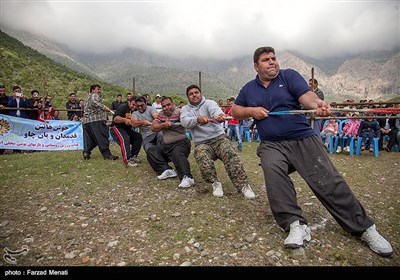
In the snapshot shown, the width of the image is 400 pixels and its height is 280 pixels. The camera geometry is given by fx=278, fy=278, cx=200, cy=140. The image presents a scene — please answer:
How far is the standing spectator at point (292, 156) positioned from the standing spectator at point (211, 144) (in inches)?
48.0

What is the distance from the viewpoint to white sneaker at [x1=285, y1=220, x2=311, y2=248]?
3053 millimetres

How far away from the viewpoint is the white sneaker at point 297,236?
305 centimetres

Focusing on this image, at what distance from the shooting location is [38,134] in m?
10.9

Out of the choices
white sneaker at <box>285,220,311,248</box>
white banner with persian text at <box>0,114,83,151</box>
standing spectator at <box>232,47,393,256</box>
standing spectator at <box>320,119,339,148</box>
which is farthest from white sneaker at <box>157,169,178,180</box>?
standing spectator at <box>320,119,339,148</box>

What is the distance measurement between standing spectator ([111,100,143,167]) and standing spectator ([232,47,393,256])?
4637mm

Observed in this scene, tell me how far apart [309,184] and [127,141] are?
5.66 m

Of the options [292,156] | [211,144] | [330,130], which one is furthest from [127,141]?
[330,130]

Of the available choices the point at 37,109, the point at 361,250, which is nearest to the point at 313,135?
the point at 361,250

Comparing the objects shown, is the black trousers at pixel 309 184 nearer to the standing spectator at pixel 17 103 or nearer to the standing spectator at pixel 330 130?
the standing spectator at pixel 330 130

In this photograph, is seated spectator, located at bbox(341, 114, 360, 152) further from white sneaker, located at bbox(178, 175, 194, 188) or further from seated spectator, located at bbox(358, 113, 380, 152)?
white sneaker, located at bbox(178, 175, 194, 188)

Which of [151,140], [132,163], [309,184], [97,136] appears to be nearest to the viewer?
[309,184]

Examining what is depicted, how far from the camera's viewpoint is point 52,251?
315 cm

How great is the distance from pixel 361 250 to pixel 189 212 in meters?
2.27

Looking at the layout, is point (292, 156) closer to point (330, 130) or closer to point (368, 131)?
point (330, 130)
